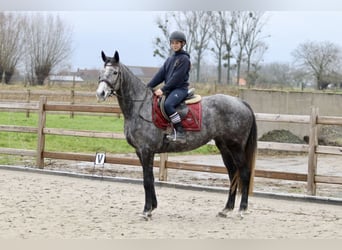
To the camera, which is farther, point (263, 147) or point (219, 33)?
point (219, 33)

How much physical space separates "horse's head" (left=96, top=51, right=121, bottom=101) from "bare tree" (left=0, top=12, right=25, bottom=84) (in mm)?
12374

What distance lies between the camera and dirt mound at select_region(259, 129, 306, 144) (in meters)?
12.1

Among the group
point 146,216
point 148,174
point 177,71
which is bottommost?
point 146,216

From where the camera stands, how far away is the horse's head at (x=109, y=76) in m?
5.09

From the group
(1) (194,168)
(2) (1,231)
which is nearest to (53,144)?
(1) (194,168)

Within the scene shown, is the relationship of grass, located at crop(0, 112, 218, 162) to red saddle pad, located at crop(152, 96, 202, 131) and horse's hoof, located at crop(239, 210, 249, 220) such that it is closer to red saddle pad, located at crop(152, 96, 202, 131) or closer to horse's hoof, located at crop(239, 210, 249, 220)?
red saddle pad, located at crop(152, 96, 202, 131)

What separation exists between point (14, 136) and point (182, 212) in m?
7.63

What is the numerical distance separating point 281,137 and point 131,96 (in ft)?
24.5

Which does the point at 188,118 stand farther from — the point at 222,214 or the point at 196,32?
the point at 196,32

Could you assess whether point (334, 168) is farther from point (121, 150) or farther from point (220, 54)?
point (220, 54)

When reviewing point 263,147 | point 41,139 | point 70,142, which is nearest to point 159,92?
point 263,147

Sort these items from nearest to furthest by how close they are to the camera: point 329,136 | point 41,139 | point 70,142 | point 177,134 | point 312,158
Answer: point 177,134 < point 312,158 < point 41,139 < point 70,142 < point 329,136

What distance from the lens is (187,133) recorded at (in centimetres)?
543

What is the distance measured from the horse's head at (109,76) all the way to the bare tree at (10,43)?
12.4 m
